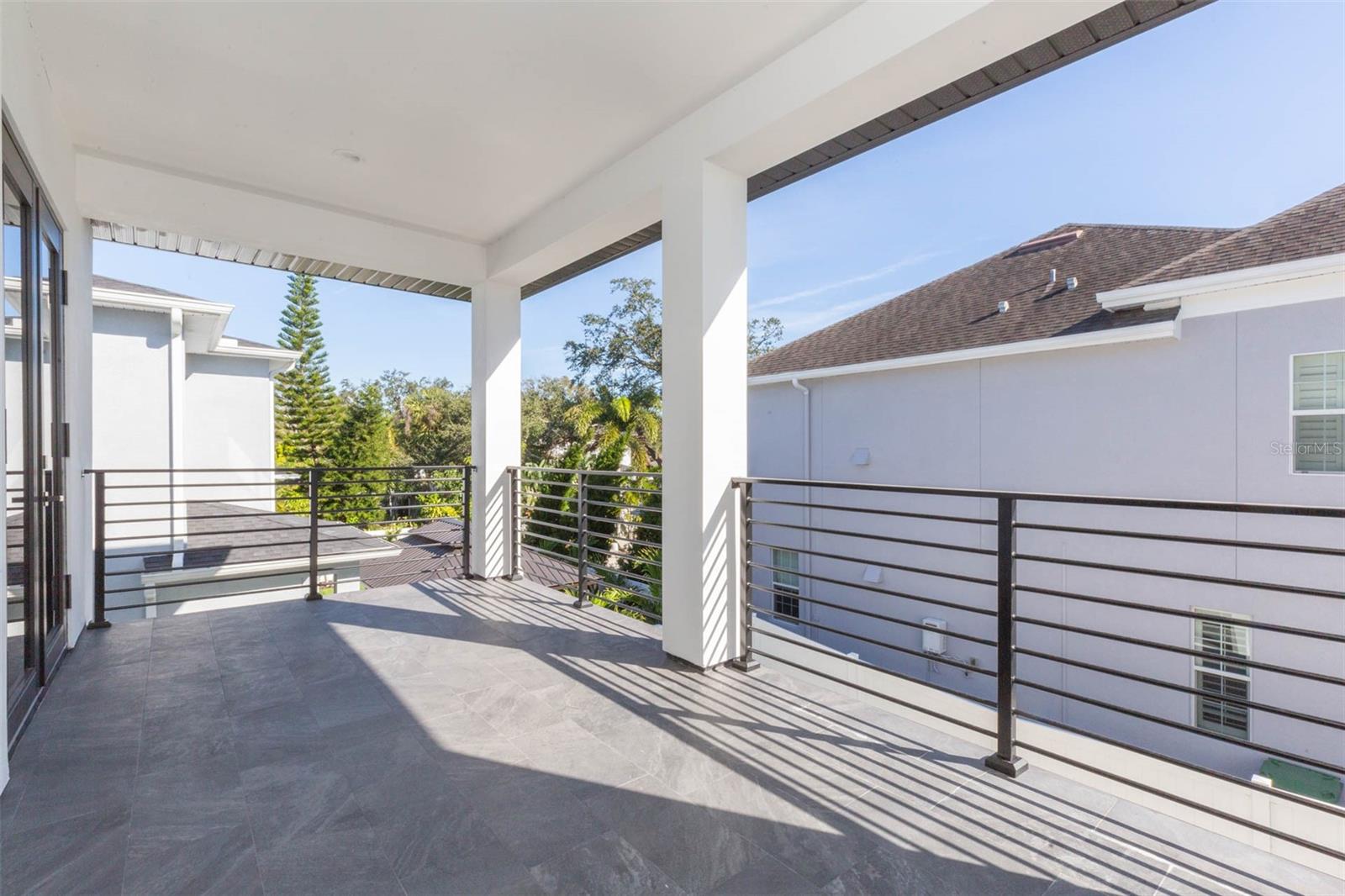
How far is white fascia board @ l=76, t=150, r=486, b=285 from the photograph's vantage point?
3.57 m

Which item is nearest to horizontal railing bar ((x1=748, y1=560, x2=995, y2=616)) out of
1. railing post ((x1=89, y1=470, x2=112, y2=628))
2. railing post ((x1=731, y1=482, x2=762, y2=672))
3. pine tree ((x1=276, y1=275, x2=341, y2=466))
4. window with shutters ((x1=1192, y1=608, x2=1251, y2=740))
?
railing post ((x1=731, y1=482, x2=762, y2=672))

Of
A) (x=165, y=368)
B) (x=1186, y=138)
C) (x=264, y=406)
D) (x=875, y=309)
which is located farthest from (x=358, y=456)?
(x=1186, y=138)

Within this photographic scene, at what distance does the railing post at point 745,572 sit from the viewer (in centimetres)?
309

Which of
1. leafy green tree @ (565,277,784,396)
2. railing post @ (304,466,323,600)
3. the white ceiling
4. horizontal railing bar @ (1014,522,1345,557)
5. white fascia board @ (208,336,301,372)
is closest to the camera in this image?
horizontal railing bar @ (1014,522,1345,557)

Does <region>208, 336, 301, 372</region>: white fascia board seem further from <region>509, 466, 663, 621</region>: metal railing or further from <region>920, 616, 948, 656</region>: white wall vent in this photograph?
<region>920, 616, 948, 656</region>: white wall vent

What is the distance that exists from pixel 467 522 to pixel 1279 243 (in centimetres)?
704

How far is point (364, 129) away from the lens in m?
3.18

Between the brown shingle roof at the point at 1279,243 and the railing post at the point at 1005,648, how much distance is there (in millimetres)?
4568

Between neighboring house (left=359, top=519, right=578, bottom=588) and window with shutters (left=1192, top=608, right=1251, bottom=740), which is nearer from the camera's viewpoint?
window with shutters (left=1192, top=608, right=1251, bottom=740)

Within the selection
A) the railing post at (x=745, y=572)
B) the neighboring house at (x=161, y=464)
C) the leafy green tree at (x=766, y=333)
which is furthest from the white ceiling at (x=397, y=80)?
the leafy green tree at (x=766, y=333)

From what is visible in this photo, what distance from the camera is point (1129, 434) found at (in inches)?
231

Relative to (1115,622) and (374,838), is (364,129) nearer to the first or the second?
(374,838)

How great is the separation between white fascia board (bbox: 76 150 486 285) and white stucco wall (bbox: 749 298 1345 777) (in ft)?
16.0

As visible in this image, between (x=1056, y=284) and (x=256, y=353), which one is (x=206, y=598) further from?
(x=1056, y=284)
